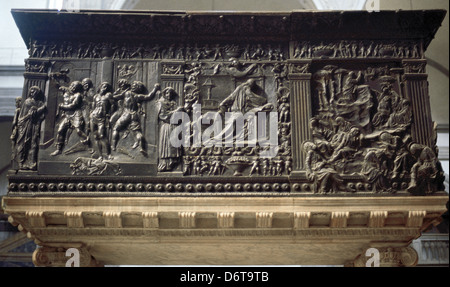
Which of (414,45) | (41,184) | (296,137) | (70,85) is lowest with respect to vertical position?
(41,184)

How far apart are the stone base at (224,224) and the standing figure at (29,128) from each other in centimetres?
67

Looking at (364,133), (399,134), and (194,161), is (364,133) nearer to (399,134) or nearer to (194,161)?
(399,134)

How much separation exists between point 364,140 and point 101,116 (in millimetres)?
3961

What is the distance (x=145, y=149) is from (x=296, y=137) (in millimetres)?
2250

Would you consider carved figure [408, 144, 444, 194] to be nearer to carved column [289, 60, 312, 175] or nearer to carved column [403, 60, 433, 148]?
carved column [403, 60, 433, 148]

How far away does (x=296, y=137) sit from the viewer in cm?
916

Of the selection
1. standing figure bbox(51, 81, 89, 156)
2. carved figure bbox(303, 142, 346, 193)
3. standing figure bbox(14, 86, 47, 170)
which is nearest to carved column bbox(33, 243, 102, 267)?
standing figure bbox(14, 86, 47, 170)

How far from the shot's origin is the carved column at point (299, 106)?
907 cm

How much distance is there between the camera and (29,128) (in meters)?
9.20

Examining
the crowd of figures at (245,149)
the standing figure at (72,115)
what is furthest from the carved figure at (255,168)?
the standing figure at (72,115)

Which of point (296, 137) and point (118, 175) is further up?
point (296, 137)

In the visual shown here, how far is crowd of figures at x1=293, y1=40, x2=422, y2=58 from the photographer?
31.4ft

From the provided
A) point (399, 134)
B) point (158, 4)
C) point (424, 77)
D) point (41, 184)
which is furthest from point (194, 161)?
point (158, 4)

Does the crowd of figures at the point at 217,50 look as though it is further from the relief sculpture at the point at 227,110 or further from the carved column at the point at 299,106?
the carved column at the point at 299,106
